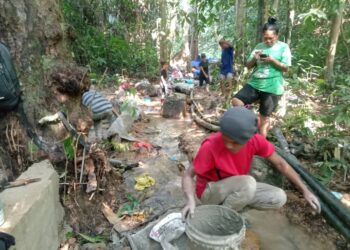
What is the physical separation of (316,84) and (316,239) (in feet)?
20.6

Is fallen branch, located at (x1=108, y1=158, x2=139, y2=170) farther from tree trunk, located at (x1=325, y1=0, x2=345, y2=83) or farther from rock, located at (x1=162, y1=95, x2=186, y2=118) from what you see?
tree trunk, located at (x1=325, y1=0, x2=345, y2=83)

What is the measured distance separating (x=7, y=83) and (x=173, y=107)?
5287 millimetres

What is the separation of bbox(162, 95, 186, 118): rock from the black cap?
Answer: 5718 millimetres

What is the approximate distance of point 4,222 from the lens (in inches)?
88.0

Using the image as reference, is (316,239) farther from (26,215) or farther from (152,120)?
(152,120)

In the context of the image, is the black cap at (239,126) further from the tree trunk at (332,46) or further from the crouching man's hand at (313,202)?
the tree trunk at (332,46)

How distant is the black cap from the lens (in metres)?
2.22

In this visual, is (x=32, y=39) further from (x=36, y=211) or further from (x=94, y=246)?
(x=94, y=246)

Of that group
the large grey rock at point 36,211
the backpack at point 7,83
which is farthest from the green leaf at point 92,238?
the backpack at point 7,83

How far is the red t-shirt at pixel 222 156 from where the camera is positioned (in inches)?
100.0

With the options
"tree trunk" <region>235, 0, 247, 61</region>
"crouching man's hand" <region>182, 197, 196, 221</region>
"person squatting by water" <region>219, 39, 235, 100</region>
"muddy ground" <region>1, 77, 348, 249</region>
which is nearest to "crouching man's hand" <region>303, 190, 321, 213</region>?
"muddy ground" <region>1, 77, 348, 249</region>

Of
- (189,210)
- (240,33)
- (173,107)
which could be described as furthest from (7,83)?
(240,33)

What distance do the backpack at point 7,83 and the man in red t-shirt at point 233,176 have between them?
174cm

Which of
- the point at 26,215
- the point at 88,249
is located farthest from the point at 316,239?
the point at 26,215
